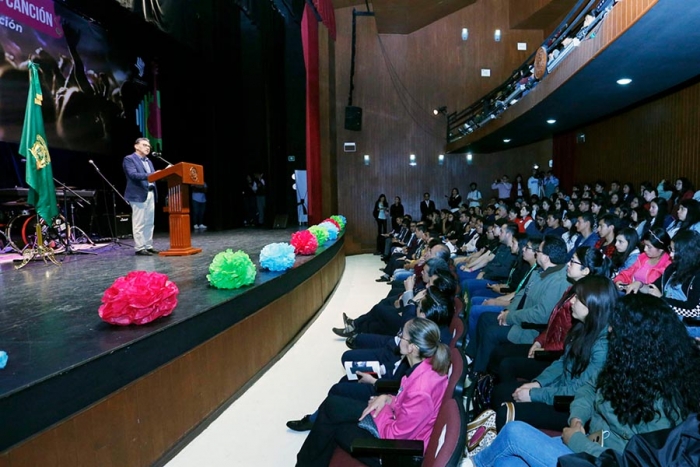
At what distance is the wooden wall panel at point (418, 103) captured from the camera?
Result: 1187 centimetres

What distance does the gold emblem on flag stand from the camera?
438 cm

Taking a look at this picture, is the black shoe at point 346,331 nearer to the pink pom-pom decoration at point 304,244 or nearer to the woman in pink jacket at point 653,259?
the pink pom-pom decoration at point 304,244

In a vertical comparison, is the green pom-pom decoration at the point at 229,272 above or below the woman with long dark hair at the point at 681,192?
below

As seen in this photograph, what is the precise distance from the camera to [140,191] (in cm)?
459

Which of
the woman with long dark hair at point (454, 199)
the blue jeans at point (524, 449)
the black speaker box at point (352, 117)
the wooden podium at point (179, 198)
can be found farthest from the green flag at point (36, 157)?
the woman with long dark hair at point (454, 199)

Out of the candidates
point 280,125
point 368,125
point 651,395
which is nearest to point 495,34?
point 368,125

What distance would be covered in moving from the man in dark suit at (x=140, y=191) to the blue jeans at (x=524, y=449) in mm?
→ 3903

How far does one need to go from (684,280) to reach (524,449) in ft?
6.54

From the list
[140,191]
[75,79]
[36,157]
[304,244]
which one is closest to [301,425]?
[304,244]

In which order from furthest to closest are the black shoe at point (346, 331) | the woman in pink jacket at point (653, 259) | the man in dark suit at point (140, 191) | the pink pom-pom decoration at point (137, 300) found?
the man in dark suit at point (140, 191) → the black shoe at point (346, 331) → the woman in pink jacket at point (653, 259) → the pink pom-pom decoration at point (137, 300)

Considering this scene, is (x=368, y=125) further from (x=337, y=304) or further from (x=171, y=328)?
(x=171, y=328)

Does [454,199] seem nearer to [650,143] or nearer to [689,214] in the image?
[650,143]

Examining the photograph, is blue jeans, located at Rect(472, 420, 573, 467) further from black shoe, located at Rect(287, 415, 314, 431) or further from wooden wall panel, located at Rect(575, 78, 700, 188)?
wooden wall panel, located at Rect(575, 78, 700, 188)

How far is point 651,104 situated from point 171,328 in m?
8.19
